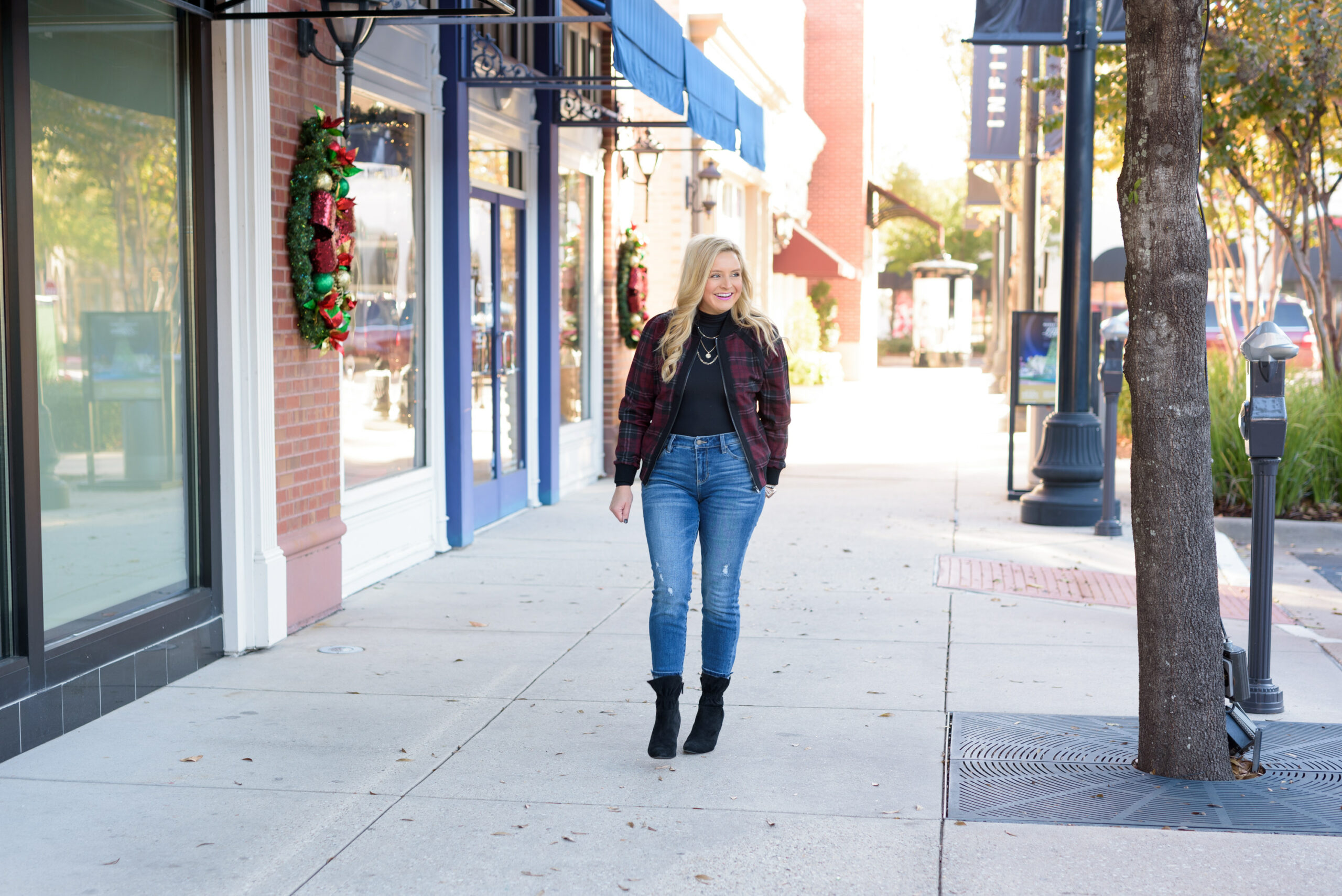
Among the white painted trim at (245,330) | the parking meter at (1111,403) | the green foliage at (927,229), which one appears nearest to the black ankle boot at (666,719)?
the white painted trim at (245,330)

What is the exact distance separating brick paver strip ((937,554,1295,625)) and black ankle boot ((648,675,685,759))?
3394 mm

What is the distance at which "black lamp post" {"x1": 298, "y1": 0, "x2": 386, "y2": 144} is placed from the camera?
654cm

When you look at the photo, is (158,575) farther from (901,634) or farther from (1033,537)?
(1033,537)

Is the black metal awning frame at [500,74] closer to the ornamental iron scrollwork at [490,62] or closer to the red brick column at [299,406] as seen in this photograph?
the ornamental iron scrollwork at [490,62]

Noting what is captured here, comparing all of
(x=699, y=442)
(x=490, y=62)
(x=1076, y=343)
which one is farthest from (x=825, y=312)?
(x=699, y=442)

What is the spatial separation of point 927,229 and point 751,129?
45.7 metres

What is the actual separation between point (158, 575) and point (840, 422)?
45.6 feet

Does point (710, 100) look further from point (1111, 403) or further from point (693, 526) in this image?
point (693, 526)

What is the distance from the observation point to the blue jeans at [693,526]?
464 cm

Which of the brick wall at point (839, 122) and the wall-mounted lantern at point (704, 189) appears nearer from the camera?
the wall-mounted lantern at point (704, 189)

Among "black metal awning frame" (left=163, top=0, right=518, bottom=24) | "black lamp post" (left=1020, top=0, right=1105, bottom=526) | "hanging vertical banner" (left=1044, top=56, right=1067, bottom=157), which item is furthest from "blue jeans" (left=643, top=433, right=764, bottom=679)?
"hanging vertical banner" (left=1044, top=56, right=1067, bottom=157)

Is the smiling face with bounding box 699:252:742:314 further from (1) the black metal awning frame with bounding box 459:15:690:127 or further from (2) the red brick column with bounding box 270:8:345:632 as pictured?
(1) the black metal awning frame with bounding box 459:15:690:127

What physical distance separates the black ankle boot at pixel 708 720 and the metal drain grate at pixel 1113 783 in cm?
79

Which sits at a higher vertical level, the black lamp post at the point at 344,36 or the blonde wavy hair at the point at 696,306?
the black lamp post at the point at 344,36
